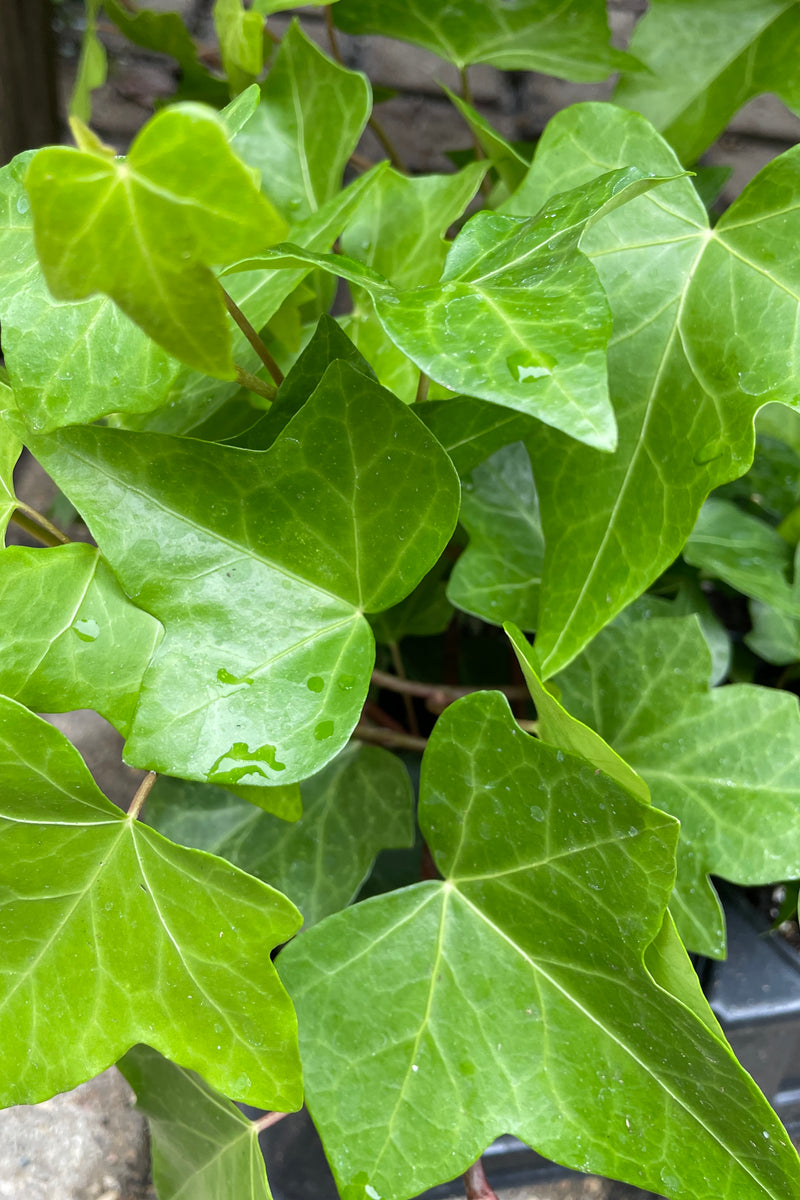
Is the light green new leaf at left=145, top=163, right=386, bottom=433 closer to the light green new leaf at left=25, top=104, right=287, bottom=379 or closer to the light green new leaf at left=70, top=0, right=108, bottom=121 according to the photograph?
the light green new leaf at left=25, top=104, right=287, bottom=379

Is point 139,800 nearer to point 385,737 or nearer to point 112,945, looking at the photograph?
point 112,945

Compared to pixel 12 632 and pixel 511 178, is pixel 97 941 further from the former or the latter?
pixel 511 178

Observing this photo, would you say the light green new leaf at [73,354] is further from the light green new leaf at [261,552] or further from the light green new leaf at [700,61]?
the light green new leaf at [700,61]

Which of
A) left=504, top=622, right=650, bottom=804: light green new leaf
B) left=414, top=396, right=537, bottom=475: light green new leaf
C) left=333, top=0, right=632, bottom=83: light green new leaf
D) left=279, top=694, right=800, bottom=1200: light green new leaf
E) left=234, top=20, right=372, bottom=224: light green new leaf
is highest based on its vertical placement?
left=333, top=0, right=632, bottom=83: light green new leaf

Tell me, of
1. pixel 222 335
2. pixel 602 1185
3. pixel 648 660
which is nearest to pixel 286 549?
pixel 222 335

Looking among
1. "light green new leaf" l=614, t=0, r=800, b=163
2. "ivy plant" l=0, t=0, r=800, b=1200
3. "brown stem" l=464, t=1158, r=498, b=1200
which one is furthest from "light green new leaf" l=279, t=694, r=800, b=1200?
"light green new leaf" l=614, t=0, r=800, b=163

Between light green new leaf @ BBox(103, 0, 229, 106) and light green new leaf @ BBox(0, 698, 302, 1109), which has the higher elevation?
light green new leaf @ BBox(103, 0, 229, 106)

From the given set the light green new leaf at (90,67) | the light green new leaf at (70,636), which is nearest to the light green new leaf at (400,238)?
the light green new leaf at (70,636)

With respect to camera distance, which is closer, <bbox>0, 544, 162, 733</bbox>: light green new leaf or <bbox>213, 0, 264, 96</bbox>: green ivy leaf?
<bbox>0, 544, 162, 733</bbox>: light green new leaf
